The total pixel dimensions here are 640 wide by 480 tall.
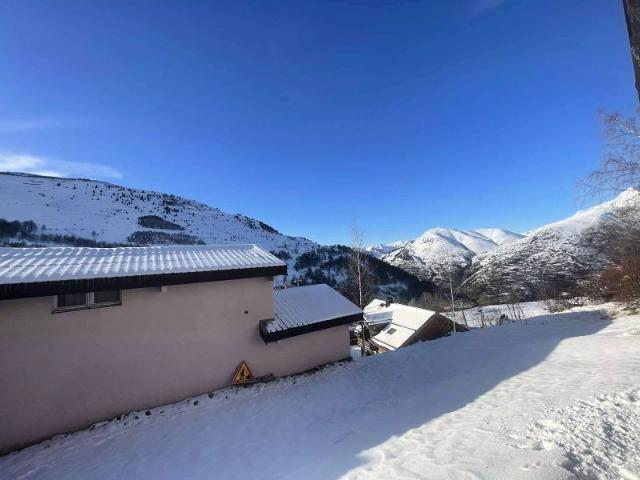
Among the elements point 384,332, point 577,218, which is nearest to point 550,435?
point 384,332

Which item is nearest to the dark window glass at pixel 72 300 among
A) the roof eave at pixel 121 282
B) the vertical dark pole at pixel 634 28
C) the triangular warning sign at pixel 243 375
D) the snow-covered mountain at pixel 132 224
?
the roof eave at pixel 121 282

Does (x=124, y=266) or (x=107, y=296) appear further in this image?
(x=124, y=266)

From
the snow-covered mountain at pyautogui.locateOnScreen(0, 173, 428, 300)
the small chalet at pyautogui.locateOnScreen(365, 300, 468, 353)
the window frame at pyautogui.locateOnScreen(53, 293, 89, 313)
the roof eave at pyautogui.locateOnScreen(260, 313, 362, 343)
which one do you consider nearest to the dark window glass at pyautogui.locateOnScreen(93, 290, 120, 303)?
the window frame at pyautogui.locateOnScreen(53, 293, 89, 313)

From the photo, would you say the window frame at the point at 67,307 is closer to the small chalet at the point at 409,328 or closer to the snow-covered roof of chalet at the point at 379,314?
the small chalet at the point at 409,328

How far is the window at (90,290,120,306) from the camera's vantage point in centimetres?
730

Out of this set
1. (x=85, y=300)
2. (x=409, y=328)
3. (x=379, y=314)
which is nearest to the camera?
(x=85, y=300)

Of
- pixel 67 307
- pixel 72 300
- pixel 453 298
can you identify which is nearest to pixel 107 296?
pixel 72 300

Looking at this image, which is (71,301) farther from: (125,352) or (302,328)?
(302,328)

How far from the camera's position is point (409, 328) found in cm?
3008

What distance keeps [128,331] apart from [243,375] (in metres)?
3.40

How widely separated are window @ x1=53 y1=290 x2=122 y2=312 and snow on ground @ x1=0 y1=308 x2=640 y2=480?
9.09 ft

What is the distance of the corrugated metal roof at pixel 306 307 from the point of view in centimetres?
998

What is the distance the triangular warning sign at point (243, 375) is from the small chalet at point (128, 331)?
3 centimetres

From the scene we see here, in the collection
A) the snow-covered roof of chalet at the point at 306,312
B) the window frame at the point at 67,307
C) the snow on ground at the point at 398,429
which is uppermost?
the window frame at the point at 67,307
